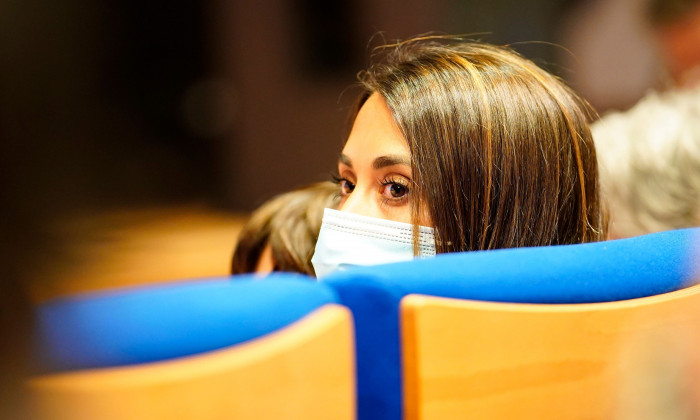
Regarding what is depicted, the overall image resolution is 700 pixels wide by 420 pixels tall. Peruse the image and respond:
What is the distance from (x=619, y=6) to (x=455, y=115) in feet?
12.2

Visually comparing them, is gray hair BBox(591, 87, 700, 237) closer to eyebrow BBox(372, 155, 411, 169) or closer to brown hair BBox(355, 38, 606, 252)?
brown hair BBox(355, 38, 606, 252)

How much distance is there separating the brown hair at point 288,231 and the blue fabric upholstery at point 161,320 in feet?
3.38

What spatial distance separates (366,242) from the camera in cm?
126

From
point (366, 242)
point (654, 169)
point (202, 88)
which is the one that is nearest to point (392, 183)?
point (366, 242)

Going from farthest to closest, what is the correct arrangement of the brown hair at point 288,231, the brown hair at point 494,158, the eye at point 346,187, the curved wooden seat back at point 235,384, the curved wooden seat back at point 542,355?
the brown hair at point 288,231
the eye at point 346,187
the brown hair at point 494,158
the curved wooden seat back at point 542,355
the curved wooden seat back at point 235,384

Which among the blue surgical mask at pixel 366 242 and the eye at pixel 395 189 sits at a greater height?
the eye at pixel 395 189

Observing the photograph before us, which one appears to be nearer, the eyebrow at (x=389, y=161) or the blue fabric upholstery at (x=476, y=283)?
the blue fabric upholstery at (x=476, y=283)

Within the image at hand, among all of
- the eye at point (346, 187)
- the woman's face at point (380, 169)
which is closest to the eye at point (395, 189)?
the woman's face at point (380, 169)

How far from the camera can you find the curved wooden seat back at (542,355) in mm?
696

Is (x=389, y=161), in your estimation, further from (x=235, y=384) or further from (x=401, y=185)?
(x=235, y=384)

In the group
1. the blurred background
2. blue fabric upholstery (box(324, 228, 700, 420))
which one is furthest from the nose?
the blurred background

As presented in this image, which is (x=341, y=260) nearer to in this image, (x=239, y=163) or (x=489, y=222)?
(x=489, y=222)

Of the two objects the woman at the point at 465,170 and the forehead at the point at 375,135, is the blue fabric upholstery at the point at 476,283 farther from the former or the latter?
the forehead at the point at 375,135

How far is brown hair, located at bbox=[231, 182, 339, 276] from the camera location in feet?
5.69
